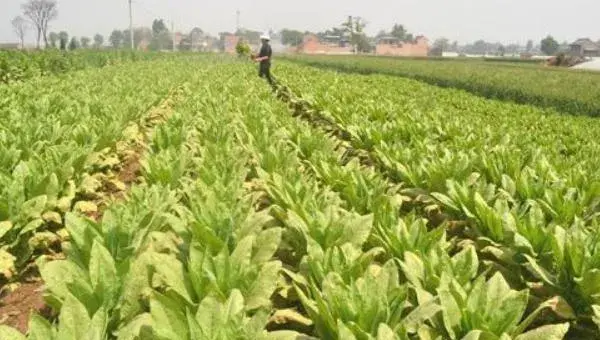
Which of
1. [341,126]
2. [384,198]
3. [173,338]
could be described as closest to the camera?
[173,338]

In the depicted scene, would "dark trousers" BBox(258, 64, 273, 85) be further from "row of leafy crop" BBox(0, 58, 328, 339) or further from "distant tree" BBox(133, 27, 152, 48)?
"distant tree" BBox(133, 27, 152, 48)

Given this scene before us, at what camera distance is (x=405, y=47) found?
433 ft

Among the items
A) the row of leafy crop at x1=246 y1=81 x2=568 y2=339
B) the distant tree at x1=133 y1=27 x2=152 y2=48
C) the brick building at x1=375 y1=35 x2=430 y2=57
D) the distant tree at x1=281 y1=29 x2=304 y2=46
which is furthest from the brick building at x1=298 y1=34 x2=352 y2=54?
the row of leafy crop at x1=246 y1=81 x2=568 y2=339

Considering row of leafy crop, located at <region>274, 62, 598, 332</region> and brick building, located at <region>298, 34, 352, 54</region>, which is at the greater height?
brick building, located at <region>298, 34, 352, 54</region>

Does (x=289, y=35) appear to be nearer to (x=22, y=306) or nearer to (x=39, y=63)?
(x=39, y=63)

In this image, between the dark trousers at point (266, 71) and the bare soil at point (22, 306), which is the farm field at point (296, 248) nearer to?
the bare soil at point (22, 306)

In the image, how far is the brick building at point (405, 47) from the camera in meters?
128

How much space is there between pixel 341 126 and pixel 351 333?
6742mm

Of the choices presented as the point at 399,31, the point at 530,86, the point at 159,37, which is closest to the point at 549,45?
the point at 399,31

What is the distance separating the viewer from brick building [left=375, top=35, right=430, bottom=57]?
128125 millimetres

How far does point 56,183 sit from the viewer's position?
443 cm

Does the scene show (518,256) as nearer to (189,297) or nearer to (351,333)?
(351,333)

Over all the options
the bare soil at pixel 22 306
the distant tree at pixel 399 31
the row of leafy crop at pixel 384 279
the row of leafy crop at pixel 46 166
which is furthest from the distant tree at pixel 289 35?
the bare soil at pixel 22 306

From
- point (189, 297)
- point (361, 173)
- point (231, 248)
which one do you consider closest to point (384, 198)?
point (361, 173)
